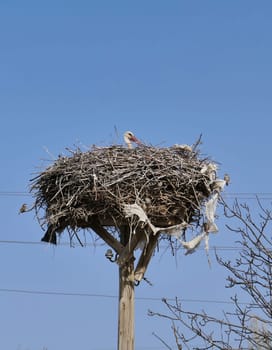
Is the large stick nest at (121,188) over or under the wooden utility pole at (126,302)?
over

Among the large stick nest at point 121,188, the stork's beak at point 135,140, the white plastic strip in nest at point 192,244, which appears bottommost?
the white plastic strip in nest at point 192,244

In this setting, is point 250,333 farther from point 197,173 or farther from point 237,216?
point 197,173

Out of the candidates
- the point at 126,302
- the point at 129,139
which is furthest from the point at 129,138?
the point at 126,302

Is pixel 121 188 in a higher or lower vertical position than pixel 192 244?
higher

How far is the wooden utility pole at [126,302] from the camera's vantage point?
5.78 meters

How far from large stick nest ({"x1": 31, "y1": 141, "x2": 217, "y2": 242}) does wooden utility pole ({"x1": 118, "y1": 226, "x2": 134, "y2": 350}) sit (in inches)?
13.5

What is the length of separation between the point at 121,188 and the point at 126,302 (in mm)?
993

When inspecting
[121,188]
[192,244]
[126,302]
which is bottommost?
[126,302]

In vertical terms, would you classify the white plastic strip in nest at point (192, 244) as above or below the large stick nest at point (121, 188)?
below

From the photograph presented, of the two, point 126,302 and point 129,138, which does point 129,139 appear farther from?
point 126,302

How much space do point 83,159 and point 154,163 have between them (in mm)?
680

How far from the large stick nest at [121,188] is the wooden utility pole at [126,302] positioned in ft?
1.13

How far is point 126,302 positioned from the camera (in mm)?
5941

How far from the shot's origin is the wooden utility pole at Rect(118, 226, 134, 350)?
227 inches
